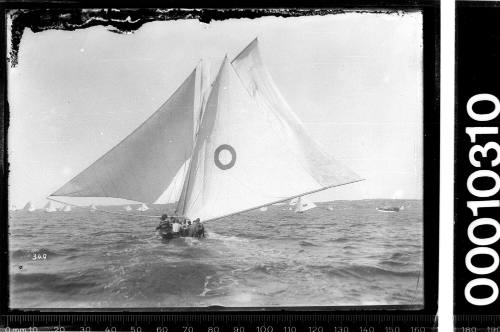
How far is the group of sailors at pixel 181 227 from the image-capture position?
1.55 meters

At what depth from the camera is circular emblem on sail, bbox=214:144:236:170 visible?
156cm

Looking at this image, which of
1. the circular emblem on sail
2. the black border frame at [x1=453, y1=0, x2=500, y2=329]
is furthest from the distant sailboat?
the black border frame at [x1=453, y1=0, x2=500, y2=329]

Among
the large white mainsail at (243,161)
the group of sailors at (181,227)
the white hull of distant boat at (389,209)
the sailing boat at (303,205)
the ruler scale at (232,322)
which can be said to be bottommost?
the ruler scale at (232,322)

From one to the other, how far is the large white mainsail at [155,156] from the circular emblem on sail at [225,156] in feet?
0.34

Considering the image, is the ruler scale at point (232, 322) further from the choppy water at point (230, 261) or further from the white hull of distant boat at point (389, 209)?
the white hull of distant boat at point (389, 209)

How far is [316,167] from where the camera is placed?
61.0 inches

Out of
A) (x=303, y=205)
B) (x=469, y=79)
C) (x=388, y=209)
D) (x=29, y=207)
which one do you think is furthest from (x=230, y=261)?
(x=469, y=79)

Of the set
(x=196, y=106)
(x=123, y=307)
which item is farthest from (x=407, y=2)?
(x=123, y=307)

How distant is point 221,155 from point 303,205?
354 millimetres

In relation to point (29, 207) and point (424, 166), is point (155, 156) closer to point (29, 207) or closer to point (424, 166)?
point (29, 207)

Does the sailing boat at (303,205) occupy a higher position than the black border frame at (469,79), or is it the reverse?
the black border frame at (469,79)

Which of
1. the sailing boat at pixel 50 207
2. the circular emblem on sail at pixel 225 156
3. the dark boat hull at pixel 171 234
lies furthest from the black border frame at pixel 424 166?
the circular emblem on sail at pixel 225 156

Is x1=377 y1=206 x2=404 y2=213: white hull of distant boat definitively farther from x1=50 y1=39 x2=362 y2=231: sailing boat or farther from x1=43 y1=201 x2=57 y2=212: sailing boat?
x1=43 y1=201 x2=57 y2=212: sailing boat

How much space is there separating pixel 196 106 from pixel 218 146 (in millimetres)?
167
